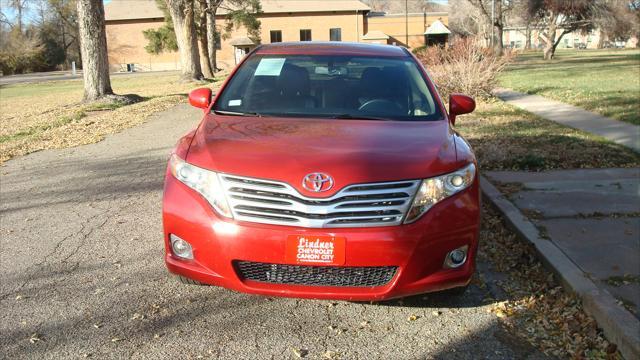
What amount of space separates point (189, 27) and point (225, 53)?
4328 cm

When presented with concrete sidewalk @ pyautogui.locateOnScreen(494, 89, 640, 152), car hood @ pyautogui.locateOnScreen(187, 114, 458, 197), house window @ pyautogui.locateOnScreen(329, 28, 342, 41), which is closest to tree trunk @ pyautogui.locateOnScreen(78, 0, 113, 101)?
concrete sidewalk @ pyautogui.locateOnScreen(494, 89, 640, 152)

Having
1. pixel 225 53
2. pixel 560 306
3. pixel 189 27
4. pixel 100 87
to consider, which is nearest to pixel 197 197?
pixel 560 306

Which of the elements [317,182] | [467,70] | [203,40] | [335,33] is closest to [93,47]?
[467,70]

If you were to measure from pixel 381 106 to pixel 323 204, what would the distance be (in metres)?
1.49

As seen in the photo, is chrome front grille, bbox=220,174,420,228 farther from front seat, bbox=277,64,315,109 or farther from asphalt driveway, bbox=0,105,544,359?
front seat, bbox=277,64,315,109

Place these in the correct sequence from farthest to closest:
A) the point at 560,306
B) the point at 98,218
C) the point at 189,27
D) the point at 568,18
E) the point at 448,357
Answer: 1. the point at 568,18
2. the point at 189,27
3. the point at 98,218
4. the point at 560,306
5. the point at 448,357

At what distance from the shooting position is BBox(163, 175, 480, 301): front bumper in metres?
3.07

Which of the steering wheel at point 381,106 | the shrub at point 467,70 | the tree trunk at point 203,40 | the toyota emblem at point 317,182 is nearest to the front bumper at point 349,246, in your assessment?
the toyota emblem at point 317,182

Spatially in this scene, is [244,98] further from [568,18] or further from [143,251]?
[568,18]

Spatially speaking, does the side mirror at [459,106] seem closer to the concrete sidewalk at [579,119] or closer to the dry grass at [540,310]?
the dry grass at [540,310]

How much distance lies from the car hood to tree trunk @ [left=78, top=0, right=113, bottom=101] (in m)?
12.5

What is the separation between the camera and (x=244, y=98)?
14.8 ft

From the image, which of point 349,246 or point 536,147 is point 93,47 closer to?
point 536,147

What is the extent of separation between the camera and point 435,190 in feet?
10.6
